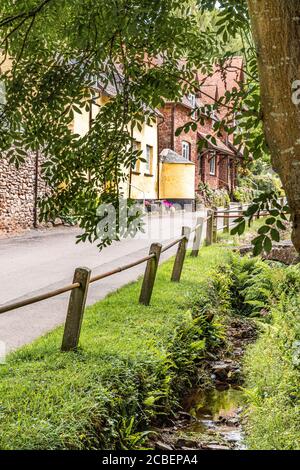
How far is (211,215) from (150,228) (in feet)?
19.7

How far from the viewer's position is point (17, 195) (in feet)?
63.6

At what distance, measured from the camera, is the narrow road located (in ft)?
24.4

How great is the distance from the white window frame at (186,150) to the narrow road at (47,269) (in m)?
16.0

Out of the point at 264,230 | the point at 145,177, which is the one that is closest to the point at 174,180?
the point at 145,177

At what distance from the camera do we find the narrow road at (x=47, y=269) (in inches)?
292

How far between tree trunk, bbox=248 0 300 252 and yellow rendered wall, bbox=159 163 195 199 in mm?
29834

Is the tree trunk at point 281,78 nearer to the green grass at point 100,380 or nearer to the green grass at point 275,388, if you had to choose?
the green grass at point 100,380

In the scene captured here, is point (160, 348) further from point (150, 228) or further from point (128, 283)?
point (150, 228)

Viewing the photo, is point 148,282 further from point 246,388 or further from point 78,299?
point 78,299

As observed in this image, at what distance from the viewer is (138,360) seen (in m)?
5.54

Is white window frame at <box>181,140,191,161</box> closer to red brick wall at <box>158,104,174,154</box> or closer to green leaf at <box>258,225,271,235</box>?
red brick wall at <box>158,104,174,154</box>

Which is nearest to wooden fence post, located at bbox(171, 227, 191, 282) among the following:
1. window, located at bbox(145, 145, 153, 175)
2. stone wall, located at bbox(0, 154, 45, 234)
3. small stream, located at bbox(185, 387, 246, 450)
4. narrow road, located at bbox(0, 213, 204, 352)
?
narrow road, located at bbox(0, 213, 204, 352)

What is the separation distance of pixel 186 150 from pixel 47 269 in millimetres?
25843

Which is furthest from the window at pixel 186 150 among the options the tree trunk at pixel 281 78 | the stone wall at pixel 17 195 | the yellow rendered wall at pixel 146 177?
the tree trunk at pixel 281 78
